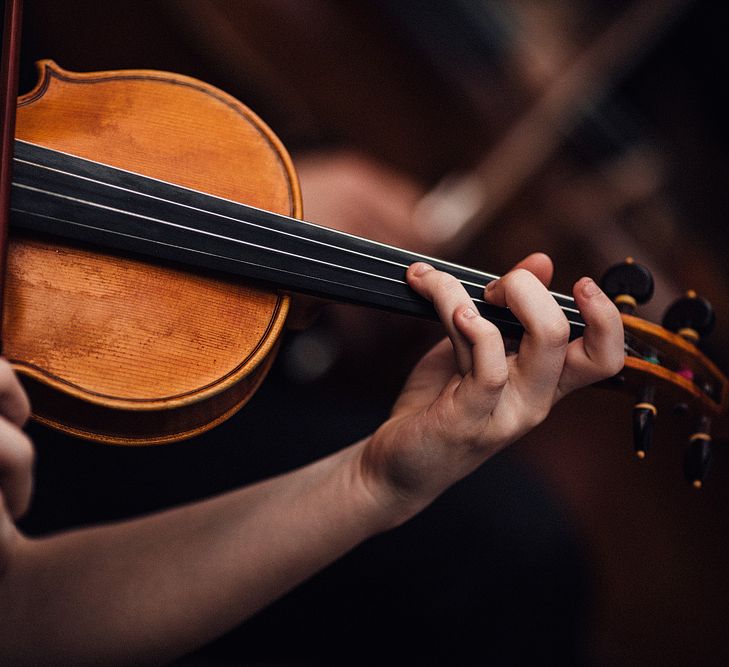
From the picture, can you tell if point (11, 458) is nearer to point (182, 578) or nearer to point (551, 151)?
point (182, 578)

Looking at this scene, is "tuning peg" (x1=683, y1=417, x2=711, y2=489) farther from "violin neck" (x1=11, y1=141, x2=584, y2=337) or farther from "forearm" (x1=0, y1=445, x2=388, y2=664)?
"forearm" (x1=0, y1=445, x2=388, y2=664)

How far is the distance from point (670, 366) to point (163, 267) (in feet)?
1.50

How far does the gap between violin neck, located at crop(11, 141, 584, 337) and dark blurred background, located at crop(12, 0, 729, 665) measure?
1.90 feet

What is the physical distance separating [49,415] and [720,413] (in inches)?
23.2

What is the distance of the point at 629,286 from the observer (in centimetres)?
62

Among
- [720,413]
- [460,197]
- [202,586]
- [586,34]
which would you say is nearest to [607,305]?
[720,413]

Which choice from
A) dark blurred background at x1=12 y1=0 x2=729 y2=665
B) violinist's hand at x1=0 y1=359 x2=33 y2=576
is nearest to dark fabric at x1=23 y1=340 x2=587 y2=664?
dark blurred background at x1=12 y1=0 x2=729 y2=665

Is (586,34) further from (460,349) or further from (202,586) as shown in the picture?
(202,586)

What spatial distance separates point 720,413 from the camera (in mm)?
651

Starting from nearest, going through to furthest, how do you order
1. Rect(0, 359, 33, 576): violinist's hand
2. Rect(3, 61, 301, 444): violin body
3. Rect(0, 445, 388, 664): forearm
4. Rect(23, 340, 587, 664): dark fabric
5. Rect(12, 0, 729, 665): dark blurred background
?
Rect(0, 359, 33, 576): violinist's hand, Rect(3, 61, 301, 444): violin body, Rect(0, 445, 388, 664): forearm, Rect(23, 340, 587, 664): dark fabric, Rect(12, 0, 729, 665): dark blurred background

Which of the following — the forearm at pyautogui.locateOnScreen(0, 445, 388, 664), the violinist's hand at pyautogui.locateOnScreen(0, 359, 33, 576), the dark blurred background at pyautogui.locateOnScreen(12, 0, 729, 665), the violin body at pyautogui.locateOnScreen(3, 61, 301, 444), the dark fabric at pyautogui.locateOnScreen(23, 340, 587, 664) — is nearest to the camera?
the violinist's hand at pyautogui.locateOnScreen(0, 359, 33, 576)

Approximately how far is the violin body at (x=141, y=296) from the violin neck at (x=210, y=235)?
18mm

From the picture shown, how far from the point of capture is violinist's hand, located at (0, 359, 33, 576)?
0.36 m

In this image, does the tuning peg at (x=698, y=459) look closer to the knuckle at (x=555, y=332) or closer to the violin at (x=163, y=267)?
the violin at (x=163, y=267)
